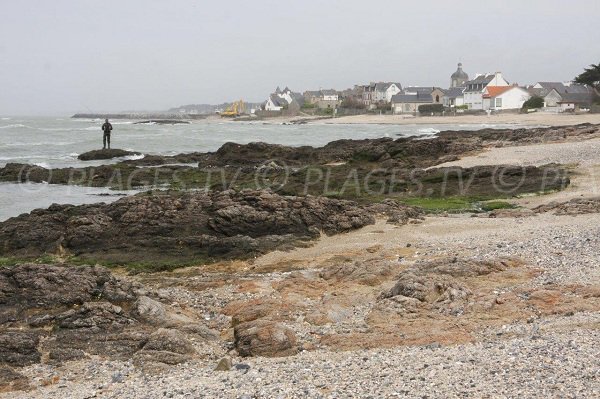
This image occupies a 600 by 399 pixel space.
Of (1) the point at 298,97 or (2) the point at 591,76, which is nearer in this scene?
(2) the point at 591,76

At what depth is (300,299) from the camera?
1169cm

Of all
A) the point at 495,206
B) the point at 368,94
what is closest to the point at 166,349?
the point at 495,206

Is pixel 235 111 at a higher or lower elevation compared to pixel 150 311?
higher

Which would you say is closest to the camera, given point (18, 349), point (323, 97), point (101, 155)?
point (18, 349)

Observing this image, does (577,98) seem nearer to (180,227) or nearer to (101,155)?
(101,155)

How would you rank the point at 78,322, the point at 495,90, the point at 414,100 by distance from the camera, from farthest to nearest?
the point at 414,100, the point at 495,90, the point at 78,322

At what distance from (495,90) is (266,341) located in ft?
341

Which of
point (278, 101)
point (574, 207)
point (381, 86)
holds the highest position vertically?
point (381, 86)

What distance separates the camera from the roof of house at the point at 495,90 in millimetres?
104088

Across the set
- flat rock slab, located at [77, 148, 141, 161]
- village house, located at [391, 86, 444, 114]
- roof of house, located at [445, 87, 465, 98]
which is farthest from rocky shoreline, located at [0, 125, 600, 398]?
village house, located at [391, 86, 444, 114]

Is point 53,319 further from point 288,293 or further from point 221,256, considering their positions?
point 221,256

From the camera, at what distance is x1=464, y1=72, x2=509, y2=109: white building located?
10950 centimetres

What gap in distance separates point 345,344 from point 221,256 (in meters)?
6.70

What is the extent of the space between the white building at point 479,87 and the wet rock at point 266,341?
105m
